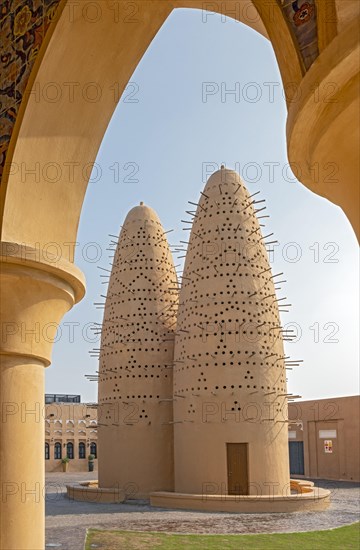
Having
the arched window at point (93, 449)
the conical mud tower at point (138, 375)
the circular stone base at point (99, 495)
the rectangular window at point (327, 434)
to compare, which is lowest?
the arched window at point (93, 449)

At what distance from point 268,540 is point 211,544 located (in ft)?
3.88

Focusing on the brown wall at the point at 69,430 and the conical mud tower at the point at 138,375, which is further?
the brown wall at the point at 69,430

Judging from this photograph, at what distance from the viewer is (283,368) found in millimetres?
20109

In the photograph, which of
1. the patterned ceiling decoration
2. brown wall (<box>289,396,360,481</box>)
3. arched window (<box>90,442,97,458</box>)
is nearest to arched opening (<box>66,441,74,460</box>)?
arched window (<box>90,442,97,458</box>)

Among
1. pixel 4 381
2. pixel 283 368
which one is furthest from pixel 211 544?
pixel 4 381

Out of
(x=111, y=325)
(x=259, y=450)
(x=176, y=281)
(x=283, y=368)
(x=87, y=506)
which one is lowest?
(x=87, y=506)

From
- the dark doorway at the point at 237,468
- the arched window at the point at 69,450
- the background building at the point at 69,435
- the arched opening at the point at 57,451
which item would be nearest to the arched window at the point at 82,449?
the background building at the point at 69,435

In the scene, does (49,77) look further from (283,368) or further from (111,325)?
(111,325)

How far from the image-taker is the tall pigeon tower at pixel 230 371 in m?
19.1

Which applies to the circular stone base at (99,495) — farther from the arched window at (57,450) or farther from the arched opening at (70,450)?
the arched opening at (70,450)

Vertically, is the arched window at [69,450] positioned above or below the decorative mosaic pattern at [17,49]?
below

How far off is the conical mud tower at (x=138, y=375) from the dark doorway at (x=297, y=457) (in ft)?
37.3

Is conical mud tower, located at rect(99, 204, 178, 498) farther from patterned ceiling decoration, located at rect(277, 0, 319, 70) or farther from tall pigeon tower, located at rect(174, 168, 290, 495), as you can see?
patterned ceiling decoration, located at rect(277, 0, 319, 70)

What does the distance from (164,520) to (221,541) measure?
3113 mm
